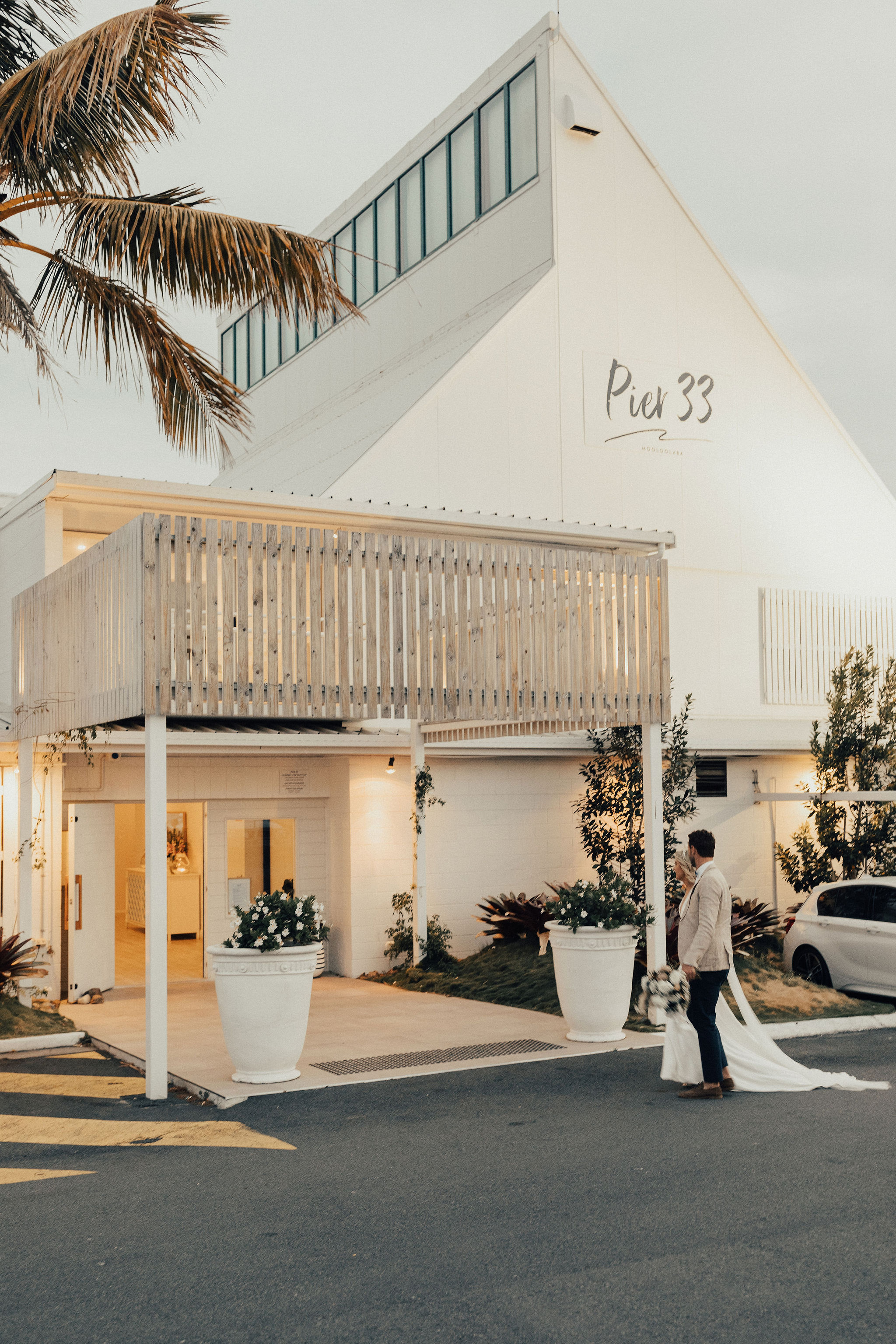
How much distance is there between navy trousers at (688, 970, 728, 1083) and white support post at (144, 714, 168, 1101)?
385 cm

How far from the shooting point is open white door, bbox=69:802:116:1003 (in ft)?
49.5

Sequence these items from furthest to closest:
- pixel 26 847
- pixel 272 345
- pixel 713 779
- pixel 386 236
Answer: pixel 272 345, pixel 386 236, pixel 713 779, pixel 26 847

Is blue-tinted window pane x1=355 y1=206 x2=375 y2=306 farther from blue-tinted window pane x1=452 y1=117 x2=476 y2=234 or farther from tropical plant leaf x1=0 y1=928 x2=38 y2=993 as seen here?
tropical plant leaf x1=0 y1=928 x2=38 y2=993

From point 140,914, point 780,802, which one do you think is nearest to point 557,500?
point 780,802

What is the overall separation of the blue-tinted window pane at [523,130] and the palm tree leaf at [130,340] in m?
12.0

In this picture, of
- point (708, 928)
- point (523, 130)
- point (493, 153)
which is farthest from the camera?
point (493, 153)

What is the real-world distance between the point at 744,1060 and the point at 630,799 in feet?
20.2

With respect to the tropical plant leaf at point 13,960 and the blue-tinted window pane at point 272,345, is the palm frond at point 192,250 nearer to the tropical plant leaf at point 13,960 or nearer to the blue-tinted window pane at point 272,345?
the tropical plant leaf at point 13,960

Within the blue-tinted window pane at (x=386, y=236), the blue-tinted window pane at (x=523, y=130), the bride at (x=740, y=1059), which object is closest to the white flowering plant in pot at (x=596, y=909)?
the bride at (x=740, y=1059)

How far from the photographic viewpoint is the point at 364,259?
84.3ft

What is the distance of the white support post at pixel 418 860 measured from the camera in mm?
15992

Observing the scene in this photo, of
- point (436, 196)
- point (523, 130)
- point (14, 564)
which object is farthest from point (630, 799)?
point (436, 196)

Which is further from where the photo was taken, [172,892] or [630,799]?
[172,892]

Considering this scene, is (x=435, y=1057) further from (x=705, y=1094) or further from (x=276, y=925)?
(x=705, y=1094)
